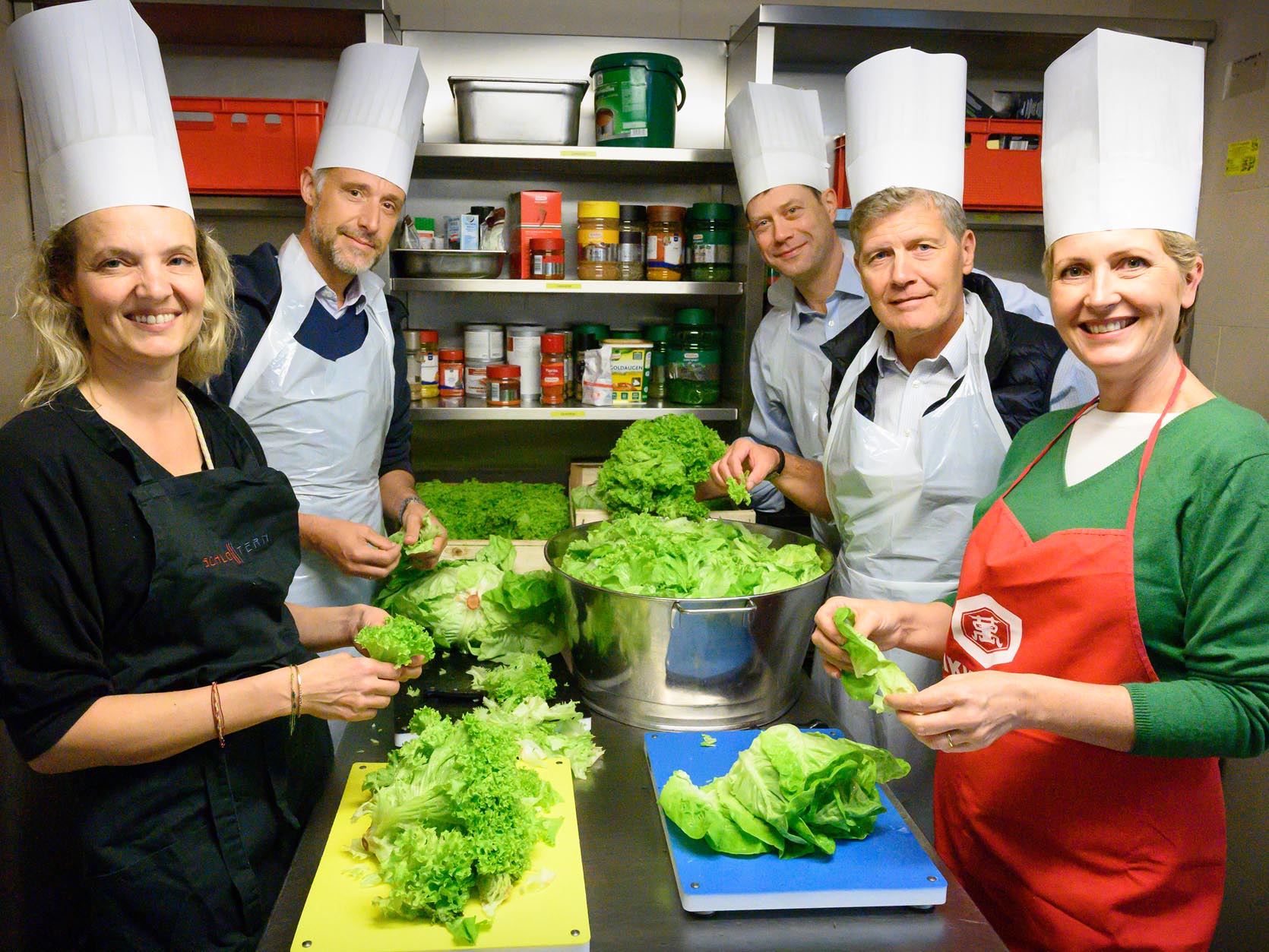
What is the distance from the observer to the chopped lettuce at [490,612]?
7.13 ft

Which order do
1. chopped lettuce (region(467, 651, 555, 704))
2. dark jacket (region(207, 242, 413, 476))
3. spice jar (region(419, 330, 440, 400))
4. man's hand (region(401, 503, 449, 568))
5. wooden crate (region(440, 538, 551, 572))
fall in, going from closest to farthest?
chopped lettuce (region(467, 651, 555, 704)) < man's hand (region(401, 503, 449, 568)) < dark jacket (region(207, 242, 413, 476)) < wooden crate (region(440, 538, 551, 572)) < spice jar (region(419, 330, 440, 400))

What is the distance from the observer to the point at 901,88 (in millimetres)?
2229

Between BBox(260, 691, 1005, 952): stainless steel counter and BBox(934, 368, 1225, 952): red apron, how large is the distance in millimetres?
284

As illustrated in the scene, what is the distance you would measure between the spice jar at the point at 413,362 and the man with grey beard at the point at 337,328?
0.74 metres

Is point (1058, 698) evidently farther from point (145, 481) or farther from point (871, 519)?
point (145, 481)

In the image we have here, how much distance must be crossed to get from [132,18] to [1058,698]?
6.61 ft

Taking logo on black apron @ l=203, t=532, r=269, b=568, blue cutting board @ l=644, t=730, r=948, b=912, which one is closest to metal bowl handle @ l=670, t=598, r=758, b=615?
blue cutting board @ l=644, t=730, r=948, b=912

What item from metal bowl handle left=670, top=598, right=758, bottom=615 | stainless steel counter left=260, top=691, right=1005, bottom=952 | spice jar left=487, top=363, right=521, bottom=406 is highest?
spice jar left=487, top=363, right=521, bottom=406

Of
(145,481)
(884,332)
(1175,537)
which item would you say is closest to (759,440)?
(884,332)

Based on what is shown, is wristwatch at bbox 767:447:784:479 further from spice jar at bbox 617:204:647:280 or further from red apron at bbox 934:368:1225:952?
spice jar at bbox 617:204:647:280

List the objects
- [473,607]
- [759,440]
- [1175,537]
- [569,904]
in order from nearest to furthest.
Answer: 1. [569,904]
2. [1175,537]
3. [473,607]
4. [759,440]

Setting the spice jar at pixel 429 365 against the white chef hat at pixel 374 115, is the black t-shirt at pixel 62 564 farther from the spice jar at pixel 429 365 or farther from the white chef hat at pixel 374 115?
the spice jar at pixel 429 365

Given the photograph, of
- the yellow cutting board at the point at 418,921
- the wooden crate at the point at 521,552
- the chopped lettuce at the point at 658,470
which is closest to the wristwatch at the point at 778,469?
the chopped lettuce at the point at 658,470

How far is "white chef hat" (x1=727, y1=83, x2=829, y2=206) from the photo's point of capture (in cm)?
304
